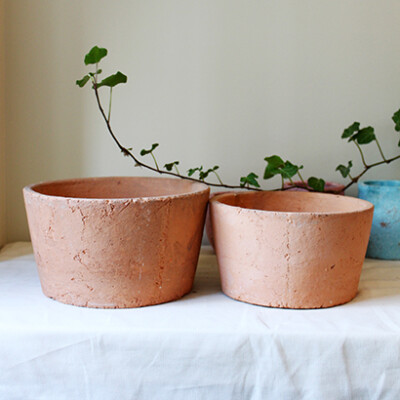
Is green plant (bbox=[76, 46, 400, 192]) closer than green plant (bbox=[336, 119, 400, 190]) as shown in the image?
Yes

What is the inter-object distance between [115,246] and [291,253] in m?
0.24

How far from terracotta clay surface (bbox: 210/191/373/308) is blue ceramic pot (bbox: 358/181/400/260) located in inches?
7.5

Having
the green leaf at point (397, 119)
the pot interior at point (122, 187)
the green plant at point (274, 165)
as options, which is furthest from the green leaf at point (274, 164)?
the green leaf at point (397, 119)

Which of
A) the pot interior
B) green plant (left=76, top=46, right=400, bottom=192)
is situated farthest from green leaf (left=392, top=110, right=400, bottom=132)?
the pot interior

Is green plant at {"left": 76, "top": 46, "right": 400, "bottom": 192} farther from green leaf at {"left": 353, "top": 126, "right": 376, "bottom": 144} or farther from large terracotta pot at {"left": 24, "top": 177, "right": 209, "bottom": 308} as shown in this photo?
large terracotta pot at {"left": 24, "top": 177, "right": 209, "bottom": 308}

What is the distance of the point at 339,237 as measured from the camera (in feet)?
2.40

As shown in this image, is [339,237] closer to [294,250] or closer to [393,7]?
[294,250]

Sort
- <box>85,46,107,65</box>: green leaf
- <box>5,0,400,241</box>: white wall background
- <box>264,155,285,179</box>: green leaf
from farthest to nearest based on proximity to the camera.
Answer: <box>5,0,400,241</box>: white wall background, <box>264,155,285,179</box>: green leaf, <box>85,46,107,65</box>: green leaf

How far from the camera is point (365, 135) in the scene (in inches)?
39.1

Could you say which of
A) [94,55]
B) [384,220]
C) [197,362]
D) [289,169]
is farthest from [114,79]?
[384,220]

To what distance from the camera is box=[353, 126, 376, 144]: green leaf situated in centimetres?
99

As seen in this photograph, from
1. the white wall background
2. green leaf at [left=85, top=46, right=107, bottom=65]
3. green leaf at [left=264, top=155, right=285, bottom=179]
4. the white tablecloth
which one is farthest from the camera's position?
the white wall background

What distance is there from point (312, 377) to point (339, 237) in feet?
0.62

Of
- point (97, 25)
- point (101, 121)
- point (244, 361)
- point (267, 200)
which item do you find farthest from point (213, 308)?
point (97, 25)
